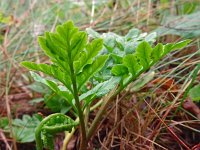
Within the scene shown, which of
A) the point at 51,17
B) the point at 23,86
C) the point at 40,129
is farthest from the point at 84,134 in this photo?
the point at 51,17

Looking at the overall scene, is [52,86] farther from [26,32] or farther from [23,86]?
[26,32]

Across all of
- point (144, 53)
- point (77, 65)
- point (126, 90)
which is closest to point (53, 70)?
point (77, 65)

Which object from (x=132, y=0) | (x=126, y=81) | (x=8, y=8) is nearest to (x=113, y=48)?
(x=126, y=81)

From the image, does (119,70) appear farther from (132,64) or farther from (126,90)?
Result: (126,90)

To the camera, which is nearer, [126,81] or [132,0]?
[126,81]

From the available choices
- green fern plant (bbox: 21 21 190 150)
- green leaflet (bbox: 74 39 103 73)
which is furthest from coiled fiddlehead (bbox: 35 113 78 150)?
green leaflet (bbox: 74 39 103 73)

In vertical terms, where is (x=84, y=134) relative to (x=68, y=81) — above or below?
below

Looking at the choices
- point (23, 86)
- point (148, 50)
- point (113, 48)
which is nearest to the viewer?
point (148, 50)

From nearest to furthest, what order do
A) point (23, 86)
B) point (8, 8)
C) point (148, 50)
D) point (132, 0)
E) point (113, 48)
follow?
point (148, 50)
point (113, 48)
point (23, 86)
point (132, 0)
point (8, 8)
